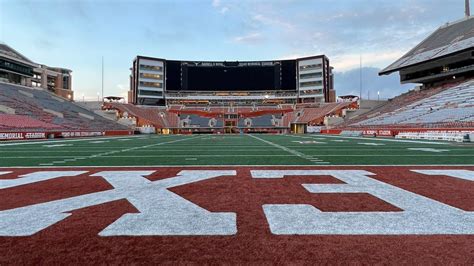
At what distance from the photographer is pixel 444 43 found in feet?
136

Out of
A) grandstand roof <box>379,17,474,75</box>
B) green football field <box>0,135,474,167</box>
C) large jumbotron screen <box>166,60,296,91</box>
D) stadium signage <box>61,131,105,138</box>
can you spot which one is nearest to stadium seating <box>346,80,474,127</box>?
grandstand roof <box>379,17,474,75</box>

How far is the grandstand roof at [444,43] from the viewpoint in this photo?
3688 centimetres

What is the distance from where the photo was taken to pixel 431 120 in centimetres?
2808

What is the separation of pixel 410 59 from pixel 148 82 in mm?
53880

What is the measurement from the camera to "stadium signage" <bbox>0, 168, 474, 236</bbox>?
8.79 ft

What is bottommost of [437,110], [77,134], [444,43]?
[77,134]

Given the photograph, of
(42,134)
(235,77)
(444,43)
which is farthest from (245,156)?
(235,77)

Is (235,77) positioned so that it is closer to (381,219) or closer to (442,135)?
(442,135)

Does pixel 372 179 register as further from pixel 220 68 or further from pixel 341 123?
pixel 220 68

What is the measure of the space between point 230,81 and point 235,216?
69.1 meters

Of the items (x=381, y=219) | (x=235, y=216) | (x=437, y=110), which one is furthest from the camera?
(x=437, y=110)

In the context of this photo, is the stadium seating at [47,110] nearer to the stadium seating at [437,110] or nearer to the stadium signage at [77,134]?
the stadium signage at [77,134]

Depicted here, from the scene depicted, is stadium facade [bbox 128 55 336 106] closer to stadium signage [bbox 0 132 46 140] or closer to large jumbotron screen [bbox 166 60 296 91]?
large jumbotron screen [bbox 166 60 296 91]

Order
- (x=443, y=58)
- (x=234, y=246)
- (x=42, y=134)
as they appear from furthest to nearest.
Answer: (x=443, y=58), (x=42, y=134), (x=234, y=246)
